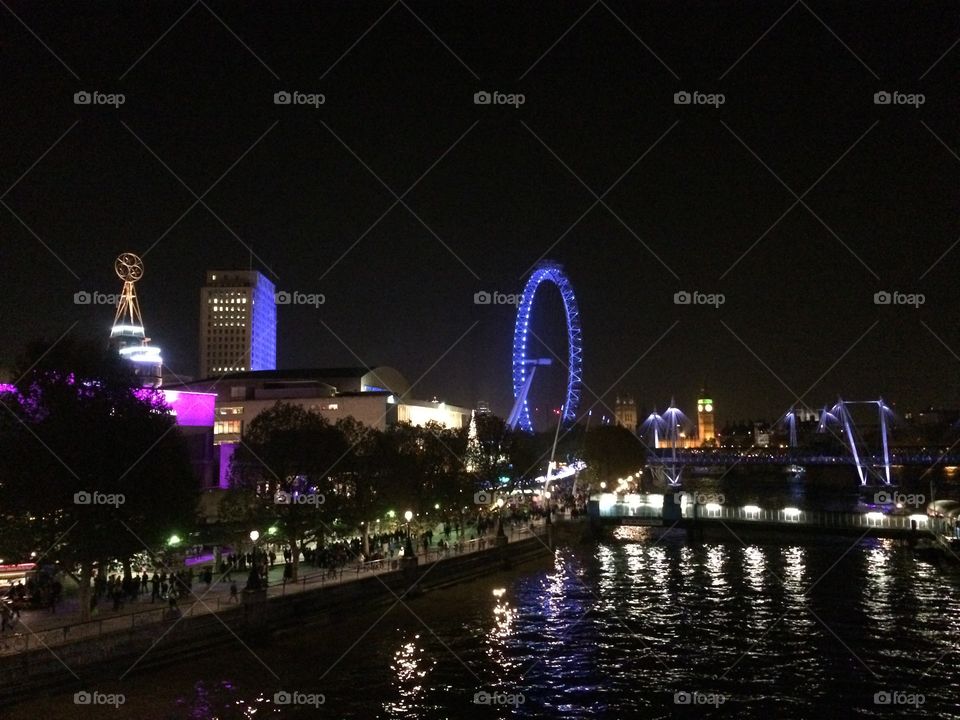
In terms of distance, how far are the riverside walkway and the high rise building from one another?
140302 mm

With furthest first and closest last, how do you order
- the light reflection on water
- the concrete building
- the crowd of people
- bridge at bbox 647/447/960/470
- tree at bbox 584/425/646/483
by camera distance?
bridge at bbox 647/447/960/470 → tree at bbox 584/425/646/483 → the concrete building → the crowd of people → the light reflection on water

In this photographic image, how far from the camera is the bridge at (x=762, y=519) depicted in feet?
197

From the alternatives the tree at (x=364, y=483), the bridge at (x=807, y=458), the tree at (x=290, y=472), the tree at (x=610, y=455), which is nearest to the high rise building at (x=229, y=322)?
the bridge at (x=807, y=458)

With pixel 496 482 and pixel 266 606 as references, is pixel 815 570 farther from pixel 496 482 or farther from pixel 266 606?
pixel 266 606

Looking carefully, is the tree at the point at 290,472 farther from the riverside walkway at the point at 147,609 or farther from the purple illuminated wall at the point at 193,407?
the purple illuminated wall at the point at 193,407

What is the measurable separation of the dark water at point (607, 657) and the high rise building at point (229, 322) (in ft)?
460

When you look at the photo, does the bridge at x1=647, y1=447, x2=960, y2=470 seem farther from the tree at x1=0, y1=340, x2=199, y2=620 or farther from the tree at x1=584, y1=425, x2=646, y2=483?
the tree at x1=0, y1=340, x2=199, y2=620

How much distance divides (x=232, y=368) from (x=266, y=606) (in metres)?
150

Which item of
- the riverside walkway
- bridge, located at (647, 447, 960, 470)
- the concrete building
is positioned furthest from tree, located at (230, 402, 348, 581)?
bridge, located at (647, 447, 960, 470)

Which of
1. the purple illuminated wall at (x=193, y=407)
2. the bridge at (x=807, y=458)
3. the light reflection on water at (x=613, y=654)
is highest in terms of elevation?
the purple illuminated wall at (x=193, y=407)

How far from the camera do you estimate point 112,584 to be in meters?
29.7

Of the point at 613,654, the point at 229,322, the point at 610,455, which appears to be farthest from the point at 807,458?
the point at 229,322

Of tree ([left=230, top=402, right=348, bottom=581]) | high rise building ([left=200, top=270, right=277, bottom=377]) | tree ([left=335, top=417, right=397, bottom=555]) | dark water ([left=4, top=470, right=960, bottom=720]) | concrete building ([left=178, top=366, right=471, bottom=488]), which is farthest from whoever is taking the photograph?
high rise building ([left=200, top=270, right=277, bottom=377])

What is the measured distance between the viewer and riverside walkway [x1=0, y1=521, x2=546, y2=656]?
23109 millimetres
